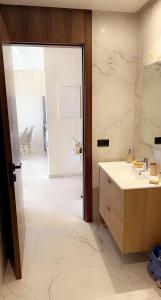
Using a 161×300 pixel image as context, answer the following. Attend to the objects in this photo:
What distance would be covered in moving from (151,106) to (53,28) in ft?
4.09

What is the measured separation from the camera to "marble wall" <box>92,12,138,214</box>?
2.35 metres

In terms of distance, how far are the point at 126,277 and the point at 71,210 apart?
128cm

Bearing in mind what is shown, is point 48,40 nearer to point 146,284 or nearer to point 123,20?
point 123,20

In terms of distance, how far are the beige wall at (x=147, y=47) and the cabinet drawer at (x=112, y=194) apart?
1.61 feet

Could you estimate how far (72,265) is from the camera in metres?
2.04

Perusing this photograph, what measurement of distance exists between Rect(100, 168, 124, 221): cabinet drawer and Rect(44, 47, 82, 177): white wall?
198cm

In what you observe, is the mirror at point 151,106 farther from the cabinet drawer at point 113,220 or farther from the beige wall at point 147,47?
the cabinet drawer at point 113,220

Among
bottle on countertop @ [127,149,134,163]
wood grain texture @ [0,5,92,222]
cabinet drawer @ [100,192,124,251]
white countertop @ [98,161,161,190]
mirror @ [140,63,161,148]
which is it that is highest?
wood grain texture @ [0,5,92,222]

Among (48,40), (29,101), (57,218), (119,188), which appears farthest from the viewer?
(29,101)

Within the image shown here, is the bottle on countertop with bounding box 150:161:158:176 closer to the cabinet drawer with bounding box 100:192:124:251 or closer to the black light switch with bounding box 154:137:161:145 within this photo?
the black light switch with bounding box 154:137:161:145

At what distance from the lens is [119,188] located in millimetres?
1872

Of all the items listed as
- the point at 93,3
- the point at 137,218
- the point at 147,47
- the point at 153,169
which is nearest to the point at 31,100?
the point at 93,3

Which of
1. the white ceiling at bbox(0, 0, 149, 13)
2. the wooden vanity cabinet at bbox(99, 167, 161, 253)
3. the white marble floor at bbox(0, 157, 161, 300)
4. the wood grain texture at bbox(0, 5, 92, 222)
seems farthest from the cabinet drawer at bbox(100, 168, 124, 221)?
the white ceiling at bbox(0, 0, 149, 13)

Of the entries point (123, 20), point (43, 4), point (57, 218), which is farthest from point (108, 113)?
point (57, 218)
